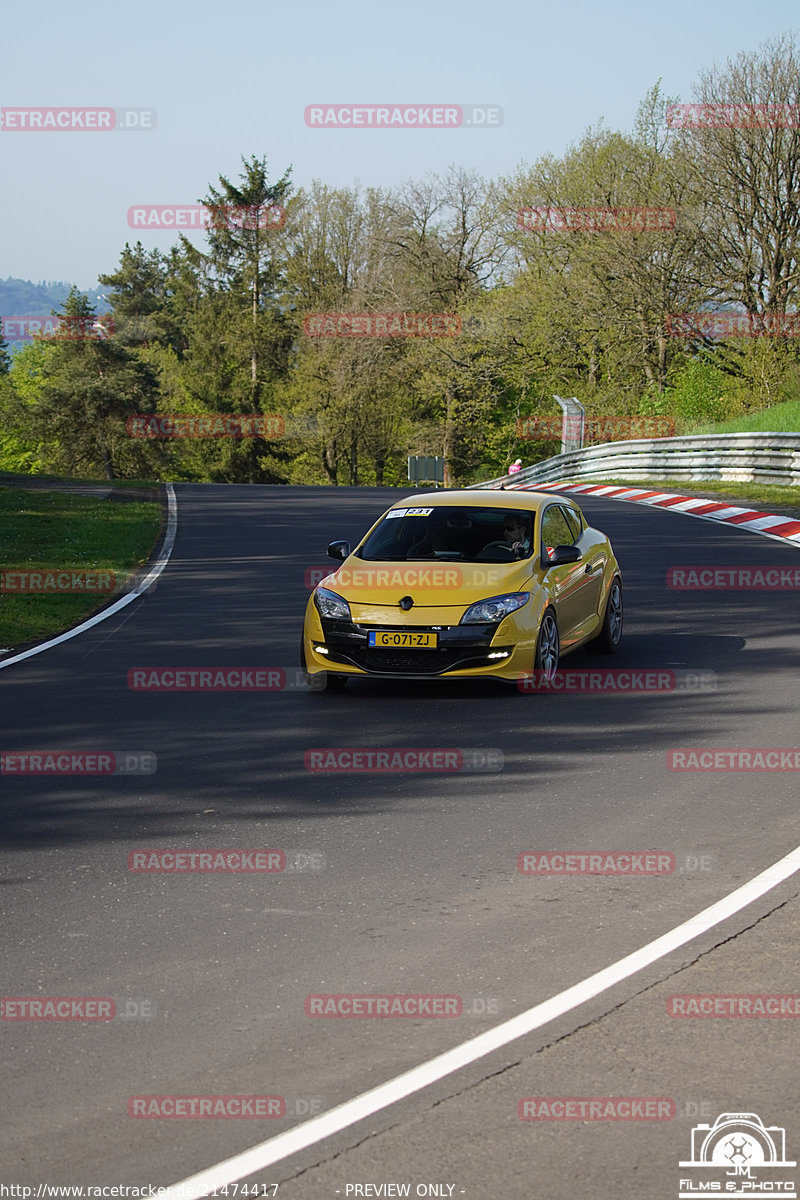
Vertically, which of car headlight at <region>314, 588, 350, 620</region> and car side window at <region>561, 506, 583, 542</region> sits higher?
car side window at <region>561, 506, 583, 542</region>

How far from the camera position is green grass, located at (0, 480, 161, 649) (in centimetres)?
1557

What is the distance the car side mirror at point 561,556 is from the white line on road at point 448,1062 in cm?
558

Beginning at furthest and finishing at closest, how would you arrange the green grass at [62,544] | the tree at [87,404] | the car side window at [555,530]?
the tree at [87,404] < the green grass at [62,544] < the car side window at [555,530]

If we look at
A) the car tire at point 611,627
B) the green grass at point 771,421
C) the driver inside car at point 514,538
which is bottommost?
the car tire at point 611,627

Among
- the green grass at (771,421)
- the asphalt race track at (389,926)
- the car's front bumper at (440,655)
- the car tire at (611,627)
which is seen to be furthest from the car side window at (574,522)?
the green grass at (771,421)

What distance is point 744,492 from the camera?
2948cm

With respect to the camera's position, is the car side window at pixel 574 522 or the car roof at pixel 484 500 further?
the car side window at pixel 574 522

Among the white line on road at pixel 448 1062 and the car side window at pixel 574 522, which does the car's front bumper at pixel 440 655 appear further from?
the white line on road at pixel 448 1062

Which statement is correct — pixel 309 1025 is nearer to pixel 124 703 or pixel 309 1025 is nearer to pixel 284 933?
pixel 284 933

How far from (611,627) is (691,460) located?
2233cm

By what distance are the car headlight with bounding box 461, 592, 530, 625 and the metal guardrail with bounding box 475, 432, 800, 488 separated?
19.3 meters

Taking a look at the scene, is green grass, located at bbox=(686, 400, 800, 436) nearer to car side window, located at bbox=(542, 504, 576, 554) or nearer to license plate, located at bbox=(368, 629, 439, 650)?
car side window, located at bbox=(542, 504, 576, 554)

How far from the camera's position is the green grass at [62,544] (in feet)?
51.1

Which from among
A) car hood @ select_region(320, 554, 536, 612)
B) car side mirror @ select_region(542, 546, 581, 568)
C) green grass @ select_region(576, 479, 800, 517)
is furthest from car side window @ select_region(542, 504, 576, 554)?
green grass @ select_region(576, 479, 800, 517)
